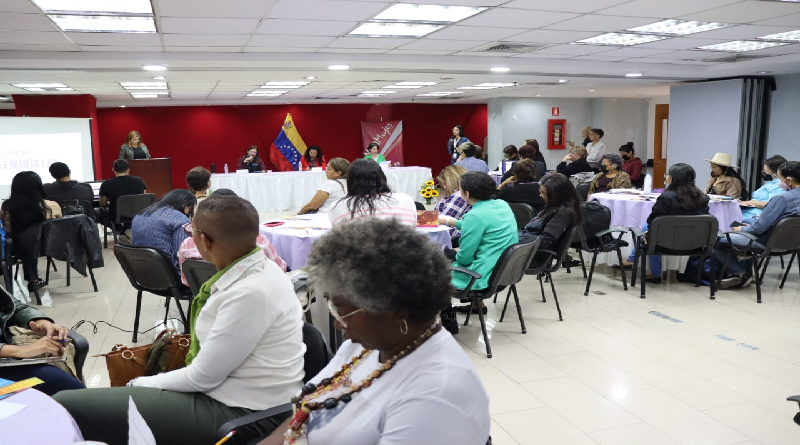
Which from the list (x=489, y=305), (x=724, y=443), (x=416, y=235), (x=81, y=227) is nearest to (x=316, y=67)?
(x=81, y=227)

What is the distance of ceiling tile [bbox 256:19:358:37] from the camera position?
5.40m

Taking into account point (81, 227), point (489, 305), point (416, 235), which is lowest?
point (489, 305)

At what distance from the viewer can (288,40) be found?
20.9 ft

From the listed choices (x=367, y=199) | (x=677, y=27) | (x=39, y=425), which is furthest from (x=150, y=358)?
(x=677, y=27)

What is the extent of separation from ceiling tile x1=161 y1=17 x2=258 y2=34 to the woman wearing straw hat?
540 centimetres

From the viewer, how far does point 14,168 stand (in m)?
9.60

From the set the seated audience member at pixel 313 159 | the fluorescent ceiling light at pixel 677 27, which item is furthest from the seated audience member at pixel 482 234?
the seated audience member at pixel 313 159

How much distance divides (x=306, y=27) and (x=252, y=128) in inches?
465

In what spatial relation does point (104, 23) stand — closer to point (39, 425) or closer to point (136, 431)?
point (39, 425)

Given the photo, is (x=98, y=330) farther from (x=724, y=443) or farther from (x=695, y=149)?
(x=695, y=149)

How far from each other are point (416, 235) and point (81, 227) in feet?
18.0

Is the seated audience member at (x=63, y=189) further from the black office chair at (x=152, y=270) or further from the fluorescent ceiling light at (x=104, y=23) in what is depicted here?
the black office chair at (x=152, y=270)

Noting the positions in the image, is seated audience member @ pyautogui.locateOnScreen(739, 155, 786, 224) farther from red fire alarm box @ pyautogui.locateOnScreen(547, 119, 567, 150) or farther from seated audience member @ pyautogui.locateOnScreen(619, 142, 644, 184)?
red fire alarm box @ pyautogui.locateOnScreen(547, 119, 567, 150)

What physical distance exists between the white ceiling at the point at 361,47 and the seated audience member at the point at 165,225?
1.52 m
